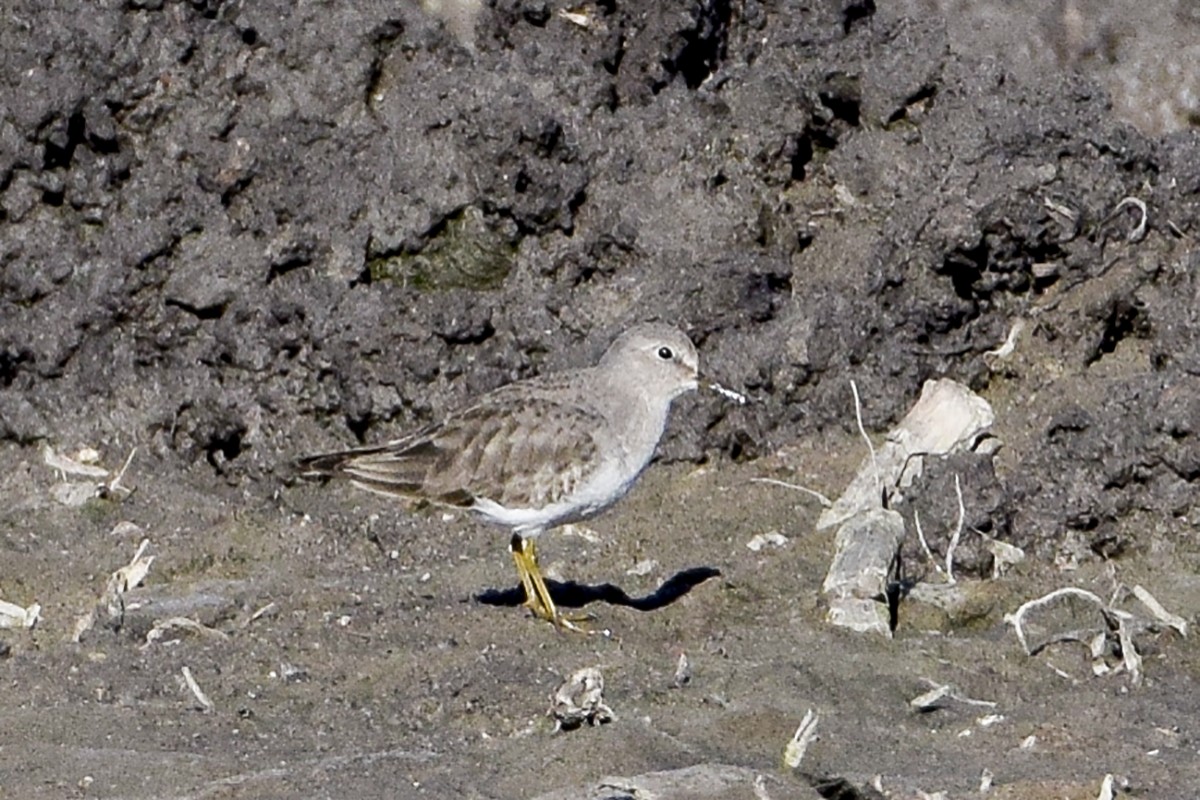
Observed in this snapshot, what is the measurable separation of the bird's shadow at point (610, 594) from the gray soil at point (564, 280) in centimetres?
2

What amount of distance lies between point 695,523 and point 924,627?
1180 mm

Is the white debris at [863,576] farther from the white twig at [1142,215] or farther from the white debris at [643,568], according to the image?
the white twig at [1142,215]

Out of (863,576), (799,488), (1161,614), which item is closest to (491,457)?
(799,488)

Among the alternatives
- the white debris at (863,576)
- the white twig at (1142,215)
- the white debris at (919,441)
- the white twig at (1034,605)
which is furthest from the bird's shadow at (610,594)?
the white twig at (1142,215)

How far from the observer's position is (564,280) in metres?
8.42

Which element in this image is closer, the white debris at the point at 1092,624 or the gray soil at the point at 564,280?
the white debris at the point at 1092,624

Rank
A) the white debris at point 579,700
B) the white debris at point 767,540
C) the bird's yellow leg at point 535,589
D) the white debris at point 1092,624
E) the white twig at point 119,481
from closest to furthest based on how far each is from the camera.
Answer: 1. the white debris at point 579,700
2. the white debris at point 1092,624
3. the bird's yellow leg at point 535,589
4. the white debris at point 767,540
5. the white twig at point 119,481

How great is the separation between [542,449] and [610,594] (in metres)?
0.54

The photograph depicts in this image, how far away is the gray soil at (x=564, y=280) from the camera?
7.58m

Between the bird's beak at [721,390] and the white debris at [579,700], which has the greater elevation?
the white debris at [579,700]

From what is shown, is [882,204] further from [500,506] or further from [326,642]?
[326,642]

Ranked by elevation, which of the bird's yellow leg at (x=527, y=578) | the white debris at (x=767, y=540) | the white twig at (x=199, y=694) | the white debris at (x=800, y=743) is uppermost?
the white debris at (x=800, y=743)

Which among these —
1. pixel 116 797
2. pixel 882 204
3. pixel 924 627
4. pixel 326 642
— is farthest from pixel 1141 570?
pixel 116 797

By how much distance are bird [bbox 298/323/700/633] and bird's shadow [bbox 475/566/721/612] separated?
0.33 feet
